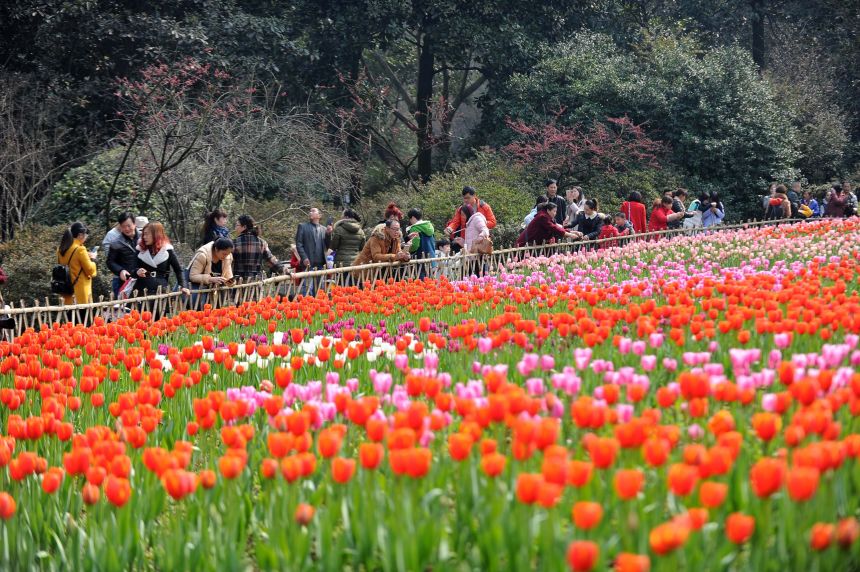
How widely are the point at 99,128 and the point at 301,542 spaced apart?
23.4 m

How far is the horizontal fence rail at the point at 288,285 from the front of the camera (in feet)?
34.9

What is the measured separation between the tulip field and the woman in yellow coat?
5.91 metres

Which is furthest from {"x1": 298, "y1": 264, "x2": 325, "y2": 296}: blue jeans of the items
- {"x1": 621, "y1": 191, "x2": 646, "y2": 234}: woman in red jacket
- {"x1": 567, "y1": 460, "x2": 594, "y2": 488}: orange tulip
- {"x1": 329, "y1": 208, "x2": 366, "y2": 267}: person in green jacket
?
{"x1": 567, "y1": 460, "x2": 594, "y2": 488}: orange tulip

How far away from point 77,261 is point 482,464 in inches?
378

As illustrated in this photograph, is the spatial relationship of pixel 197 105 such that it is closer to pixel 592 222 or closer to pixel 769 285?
pixel 592 222

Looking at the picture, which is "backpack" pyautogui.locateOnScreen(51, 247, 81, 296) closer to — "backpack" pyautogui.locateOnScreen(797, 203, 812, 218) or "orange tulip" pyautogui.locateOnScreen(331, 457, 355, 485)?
"orange tulip" pyautogui.locateOnScreen(331, 457, 355, 485)

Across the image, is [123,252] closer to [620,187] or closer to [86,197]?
[86,197]

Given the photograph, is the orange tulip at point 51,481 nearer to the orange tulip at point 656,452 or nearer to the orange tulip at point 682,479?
the orange tulip at point 656,452

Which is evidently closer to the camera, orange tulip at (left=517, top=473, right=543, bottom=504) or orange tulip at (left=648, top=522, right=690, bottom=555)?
orange tulip at (left=648, top=522, right=690, bottom=555)

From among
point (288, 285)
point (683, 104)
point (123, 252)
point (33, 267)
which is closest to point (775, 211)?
point (683, 104)

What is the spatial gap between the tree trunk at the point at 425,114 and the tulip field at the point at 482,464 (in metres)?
24.9

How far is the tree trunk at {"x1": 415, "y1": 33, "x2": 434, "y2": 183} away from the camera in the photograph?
31422 millimetres

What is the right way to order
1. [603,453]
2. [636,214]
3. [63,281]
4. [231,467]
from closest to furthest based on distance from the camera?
[603,453], [231,467], [63,281], [636,214]

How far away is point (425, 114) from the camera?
31359 millimetres
